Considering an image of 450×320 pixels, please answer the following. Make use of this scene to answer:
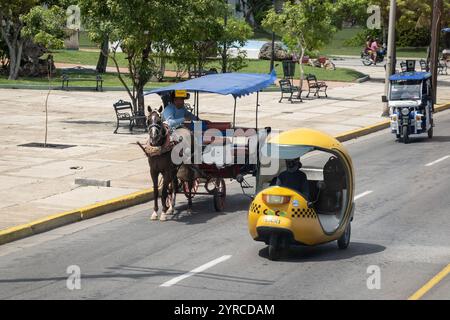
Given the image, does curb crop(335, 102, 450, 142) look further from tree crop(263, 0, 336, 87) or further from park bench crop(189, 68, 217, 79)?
park bench crop(189, 68, 217, 79)

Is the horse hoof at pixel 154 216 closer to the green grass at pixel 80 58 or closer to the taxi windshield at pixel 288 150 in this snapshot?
the taxi windshield at pixel 288 150

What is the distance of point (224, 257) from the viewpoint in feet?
55.7

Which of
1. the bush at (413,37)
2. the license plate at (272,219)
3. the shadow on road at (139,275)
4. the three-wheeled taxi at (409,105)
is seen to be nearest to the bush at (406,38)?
the bush at (413,37)

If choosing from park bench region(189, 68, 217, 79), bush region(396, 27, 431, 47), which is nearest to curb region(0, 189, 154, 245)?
park bench region(189, 68, 217, 79)

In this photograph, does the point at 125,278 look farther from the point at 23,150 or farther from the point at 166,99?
the point at 23,150

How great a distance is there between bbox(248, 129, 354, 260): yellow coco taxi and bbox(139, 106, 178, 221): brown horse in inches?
101

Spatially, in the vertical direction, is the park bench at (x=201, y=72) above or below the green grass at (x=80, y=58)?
above

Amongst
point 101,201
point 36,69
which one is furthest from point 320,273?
point 36,69

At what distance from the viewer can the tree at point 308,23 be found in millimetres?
43938

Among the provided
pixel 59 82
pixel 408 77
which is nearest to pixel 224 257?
pixel 408 77

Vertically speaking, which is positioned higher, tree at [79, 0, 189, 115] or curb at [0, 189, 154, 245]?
tree at [79, 0, 189, 115]

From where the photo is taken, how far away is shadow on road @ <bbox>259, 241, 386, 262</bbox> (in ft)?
55.1

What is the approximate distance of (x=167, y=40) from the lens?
33.5 metres
